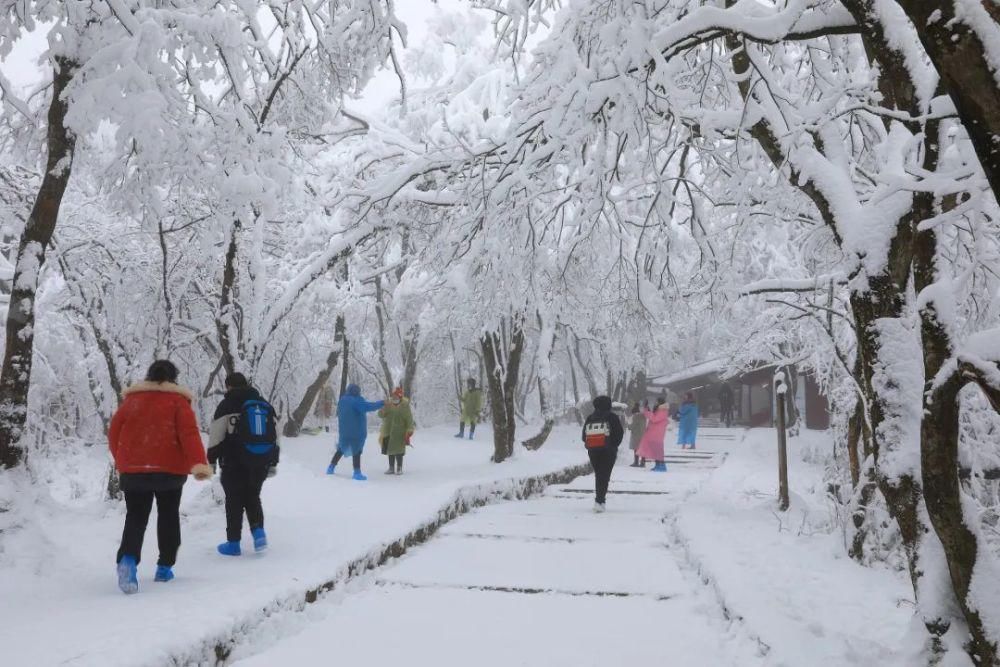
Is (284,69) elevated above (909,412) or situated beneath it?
elevated above

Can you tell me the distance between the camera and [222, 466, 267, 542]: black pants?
22.1 feet

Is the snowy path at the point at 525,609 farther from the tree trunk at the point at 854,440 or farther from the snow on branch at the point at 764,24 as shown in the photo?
the snow on branch at the point at 764,24

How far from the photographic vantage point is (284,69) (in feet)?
31.1

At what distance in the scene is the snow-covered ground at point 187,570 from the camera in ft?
13.1

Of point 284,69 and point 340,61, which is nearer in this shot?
point 340,61

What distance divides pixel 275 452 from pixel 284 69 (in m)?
4.82

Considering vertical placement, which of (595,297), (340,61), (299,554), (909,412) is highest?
(340,61)

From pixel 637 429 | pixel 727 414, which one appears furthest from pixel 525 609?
pixel 727 414

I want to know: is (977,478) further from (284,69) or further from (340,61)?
(284,69)

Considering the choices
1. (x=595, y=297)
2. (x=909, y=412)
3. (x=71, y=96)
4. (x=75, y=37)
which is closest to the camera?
(x=909, y=412)

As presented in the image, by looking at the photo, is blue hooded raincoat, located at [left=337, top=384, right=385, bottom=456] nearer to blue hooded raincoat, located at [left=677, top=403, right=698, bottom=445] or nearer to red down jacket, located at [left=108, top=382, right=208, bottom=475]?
red down jacket, located at [left=108, top=382, right=208, bottom=475]

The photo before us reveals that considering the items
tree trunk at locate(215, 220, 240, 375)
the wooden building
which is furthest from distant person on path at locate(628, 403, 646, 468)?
tree trunk at locate(215, 220, 240, 375)

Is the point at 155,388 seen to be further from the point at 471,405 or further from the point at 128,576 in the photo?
the point at 471,405

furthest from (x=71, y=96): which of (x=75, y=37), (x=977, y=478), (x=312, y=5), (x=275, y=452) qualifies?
(x=977, y=478)
